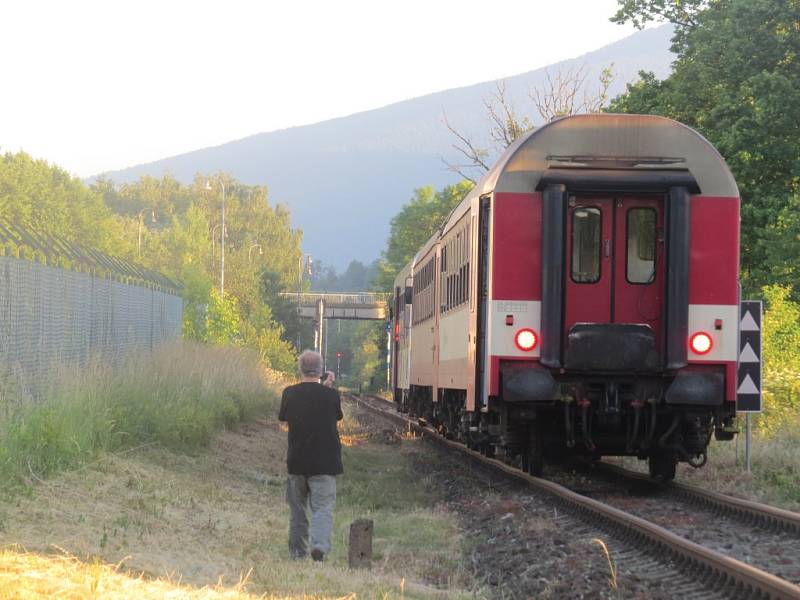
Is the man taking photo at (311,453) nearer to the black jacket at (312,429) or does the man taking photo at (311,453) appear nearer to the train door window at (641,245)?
the black jacket at (312,429)

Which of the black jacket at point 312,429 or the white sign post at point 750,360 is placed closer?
the black jacket at point 312,429

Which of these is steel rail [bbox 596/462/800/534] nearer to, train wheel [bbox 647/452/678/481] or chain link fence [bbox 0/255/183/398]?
train wheel [bbox 647/452/678/481]

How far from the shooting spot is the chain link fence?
14742 mm

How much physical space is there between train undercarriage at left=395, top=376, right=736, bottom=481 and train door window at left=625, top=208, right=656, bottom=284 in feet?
→ 3.60

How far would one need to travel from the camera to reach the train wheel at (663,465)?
616 inches

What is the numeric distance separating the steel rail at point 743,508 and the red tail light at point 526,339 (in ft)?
7.50

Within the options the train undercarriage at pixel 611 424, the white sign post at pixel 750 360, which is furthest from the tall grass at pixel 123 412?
the white sign post at pixel 750 360

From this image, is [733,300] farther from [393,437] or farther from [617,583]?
[393,437]

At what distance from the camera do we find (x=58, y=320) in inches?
678

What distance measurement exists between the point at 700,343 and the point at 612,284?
1072 mm

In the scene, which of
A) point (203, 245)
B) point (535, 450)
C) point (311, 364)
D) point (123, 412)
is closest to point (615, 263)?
point (535, 450)

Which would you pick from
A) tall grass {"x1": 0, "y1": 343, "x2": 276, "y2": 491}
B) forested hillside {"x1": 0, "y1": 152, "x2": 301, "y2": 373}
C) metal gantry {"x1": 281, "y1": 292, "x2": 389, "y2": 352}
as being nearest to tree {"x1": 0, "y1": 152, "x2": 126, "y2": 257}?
forested hillside {"x1": 0, "y1": 152, "x2": 301, "y2": 373}

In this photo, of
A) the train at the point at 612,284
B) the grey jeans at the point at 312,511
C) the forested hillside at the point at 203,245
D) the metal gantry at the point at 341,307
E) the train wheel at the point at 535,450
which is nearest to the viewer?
the grey jeans at the point at 312,511

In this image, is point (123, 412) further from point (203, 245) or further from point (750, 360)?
point (203, 245)
